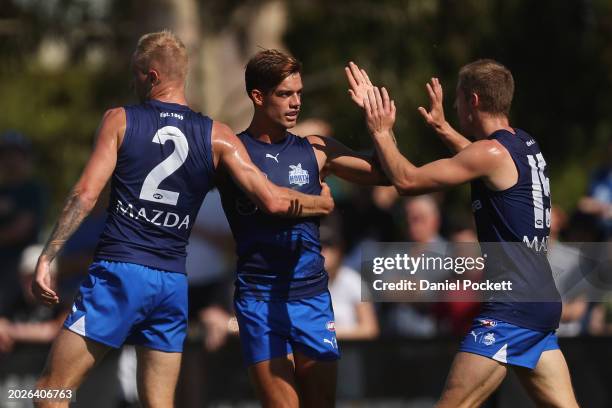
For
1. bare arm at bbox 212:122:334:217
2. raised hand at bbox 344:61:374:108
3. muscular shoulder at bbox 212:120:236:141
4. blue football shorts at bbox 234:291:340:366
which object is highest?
raised hand at bbox 344:61:374:108

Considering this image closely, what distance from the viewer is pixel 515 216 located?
6.66m

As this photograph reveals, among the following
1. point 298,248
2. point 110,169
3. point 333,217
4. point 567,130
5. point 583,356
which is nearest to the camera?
point 110,169

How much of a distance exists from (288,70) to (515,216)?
1539mm

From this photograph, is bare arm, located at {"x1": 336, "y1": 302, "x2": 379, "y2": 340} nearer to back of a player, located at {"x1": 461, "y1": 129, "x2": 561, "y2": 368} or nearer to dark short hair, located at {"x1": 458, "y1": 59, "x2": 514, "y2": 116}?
back of a player, located at {"x1": 461, "y1": 129, "x2": 561, "y2": 368}

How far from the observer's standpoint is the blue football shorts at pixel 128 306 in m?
6.42

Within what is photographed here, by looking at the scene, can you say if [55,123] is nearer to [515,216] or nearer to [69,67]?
[69,67]

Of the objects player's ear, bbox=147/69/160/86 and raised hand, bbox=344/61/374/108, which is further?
raised hand, bbox=344/61/374/108

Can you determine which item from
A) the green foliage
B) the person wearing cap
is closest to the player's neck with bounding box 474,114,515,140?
the green foliage

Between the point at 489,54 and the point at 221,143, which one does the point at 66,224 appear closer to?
the point at 221,143

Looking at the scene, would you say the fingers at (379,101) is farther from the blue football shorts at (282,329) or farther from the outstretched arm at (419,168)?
the blue football shorts at (282,329)

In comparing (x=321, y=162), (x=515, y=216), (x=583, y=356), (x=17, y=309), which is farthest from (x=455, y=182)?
(x=17, y=309)

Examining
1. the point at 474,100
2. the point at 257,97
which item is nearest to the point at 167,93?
the point at 257,97

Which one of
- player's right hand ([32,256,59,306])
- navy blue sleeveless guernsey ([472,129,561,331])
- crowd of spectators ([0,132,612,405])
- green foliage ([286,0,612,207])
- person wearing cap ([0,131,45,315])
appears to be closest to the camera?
player's right hand ([32,256,59,306])

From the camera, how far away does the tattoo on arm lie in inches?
248
